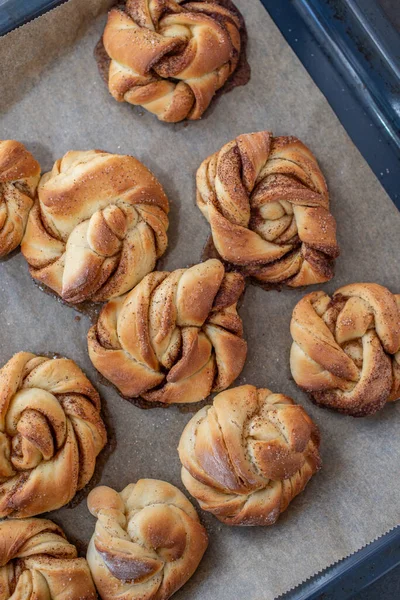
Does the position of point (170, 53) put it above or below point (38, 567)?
above

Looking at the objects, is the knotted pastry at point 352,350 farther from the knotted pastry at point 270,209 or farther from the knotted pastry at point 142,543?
the knotted pastry at point 142,543

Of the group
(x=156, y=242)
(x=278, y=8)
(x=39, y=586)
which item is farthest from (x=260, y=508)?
(x=278, y=8)

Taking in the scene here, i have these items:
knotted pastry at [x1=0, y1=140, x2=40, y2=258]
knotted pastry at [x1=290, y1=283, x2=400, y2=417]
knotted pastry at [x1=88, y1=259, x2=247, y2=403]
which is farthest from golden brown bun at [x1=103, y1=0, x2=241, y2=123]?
knotted pastry at [x1=290, y1=283, x2=400, y2=417]

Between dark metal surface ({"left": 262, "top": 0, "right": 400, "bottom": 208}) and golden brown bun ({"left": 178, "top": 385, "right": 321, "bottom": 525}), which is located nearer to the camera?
golden brown bun ({"left": 178, "top": 385, "right": 321, "bottom": 525})

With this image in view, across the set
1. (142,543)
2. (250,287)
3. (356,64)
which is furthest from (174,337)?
(356,64)

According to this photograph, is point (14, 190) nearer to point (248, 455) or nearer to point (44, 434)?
point (44, 434)

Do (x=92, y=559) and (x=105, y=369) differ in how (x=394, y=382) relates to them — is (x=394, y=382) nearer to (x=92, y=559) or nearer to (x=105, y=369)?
(x=105, y=369)

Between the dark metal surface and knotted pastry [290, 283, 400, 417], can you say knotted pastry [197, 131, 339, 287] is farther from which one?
the dark metal surface
